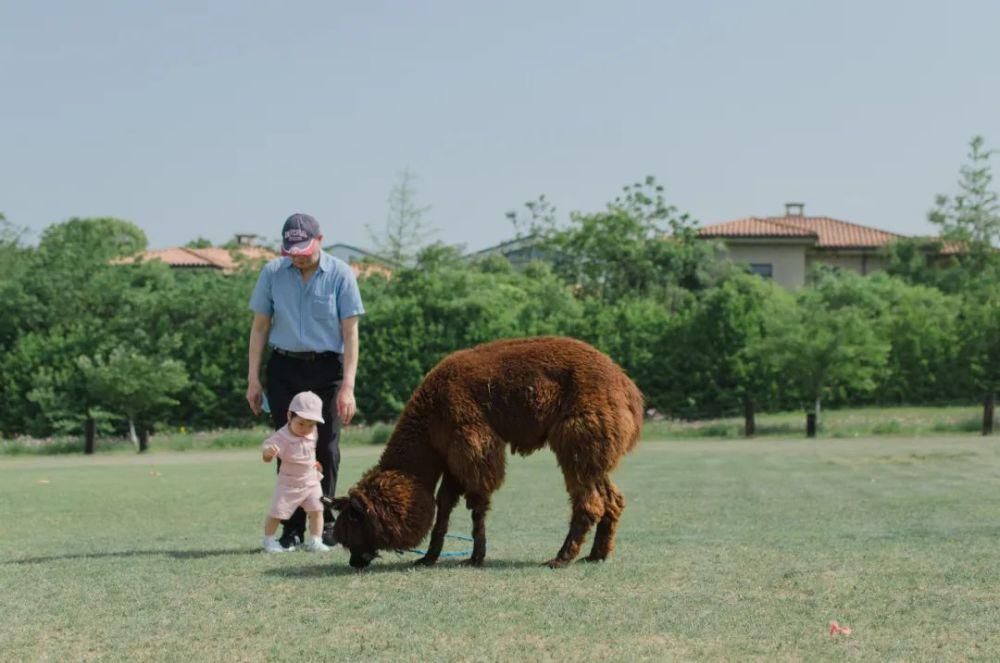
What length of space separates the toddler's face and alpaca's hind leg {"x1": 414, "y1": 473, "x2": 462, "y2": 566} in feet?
4.32

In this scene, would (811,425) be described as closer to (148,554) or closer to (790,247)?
(148,554)

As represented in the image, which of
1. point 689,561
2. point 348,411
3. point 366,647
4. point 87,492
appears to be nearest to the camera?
point 366,647

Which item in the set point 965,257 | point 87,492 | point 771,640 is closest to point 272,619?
point 771,640

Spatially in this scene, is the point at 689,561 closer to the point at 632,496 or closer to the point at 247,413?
the point at 632,496

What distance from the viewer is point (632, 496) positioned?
1577cm

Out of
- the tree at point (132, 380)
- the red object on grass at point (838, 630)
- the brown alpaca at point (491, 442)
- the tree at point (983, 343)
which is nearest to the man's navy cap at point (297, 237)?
the brown alpaca at point (491, 442)

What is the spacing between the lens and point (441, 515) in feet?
28.3

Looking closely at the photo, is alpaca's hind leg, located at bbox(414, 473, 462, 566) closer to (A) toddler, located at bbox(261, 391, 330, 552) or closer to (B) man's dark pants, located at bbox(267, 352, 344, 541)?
(A) toddler, located at bbox(261, 391, 330, 552)

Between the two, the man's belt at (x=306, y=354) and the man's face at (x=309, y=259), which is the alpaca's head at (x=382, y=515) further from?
the man's face at (x=309, y=259)

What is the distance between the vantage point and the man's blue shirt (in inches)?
378

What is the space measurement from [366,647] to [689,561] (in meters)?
3.32

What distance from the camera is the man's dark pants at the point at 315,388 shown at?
31.8 ft

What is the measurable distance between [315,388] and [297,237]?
121 centimetres

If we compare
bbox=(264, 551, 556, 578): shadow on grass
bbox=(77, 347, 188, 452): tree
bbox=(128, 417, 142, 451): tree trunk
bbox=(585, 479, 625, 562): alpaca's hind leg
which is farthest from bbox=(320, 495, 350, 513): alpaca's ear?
bbox=(128, 417, 142, 451): tree trunk
